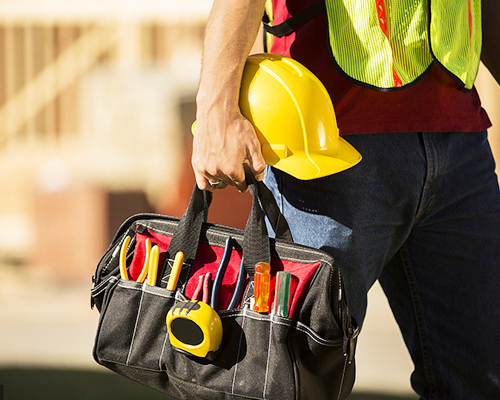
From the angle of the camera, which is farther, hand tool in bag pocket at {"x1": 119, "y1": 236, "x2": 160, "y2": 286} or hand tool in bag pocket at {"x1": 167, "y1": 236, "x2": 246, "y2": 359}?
hand tool in bag pocket at {"x1": 119, "y1": 236, "x2": 160, "y2": 286}

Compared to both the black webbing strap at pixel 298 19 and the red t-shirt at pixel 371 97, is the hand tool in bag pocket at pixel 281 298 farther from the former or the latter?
the black webbing strap at pixel 298 19

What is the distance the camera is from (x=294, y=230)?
1223 millimetres

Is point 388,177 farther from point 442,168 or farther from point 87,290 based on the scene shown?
point 87,290

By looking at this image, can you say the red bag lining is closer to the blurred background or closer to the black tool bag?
the black tool bag

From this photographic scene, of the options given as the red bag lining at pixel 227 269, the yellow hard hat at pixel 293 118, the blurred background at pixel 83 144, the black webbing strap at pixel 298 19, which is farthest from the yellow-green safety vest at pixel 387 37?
the blurred background at pixel 83 144

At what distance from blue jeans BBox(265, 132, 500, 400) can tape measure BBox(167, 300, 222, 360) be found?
26 cm

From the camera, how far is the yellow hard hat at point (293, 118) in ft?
3.63

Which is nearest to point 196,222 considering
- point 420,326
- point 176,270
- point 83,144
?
point 176,270

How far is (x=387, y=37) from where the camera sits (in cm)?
118

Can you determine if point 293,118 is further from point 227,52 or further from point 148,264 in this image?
point 148,264

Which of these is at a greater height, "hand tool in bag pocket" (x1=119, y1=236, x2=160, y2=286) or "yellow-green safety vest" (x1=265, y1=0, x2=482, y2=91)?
"yellow-green safety vest" (x1=265, y1=0, x2=482, y2=91)

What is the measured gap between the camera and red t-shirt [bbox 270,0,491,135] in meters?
1.20

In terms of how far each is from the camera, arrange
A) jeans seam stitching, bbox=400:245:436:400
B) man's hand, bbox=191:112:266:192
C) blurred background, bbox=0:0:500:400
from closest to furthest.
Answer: man's hand, bbox=191:112:266:192 → jeans seam stitching, bbox=400:245:436:400 → blurred background, bbox=0:0:500:400

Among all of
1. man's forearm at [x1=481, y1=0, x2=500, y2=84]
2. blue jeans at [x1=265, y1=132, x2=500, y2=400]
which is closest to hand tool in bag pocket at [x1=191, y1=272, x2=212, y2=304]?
blue jeans at [x1=265, y1=132, x2=500, y2=400]
